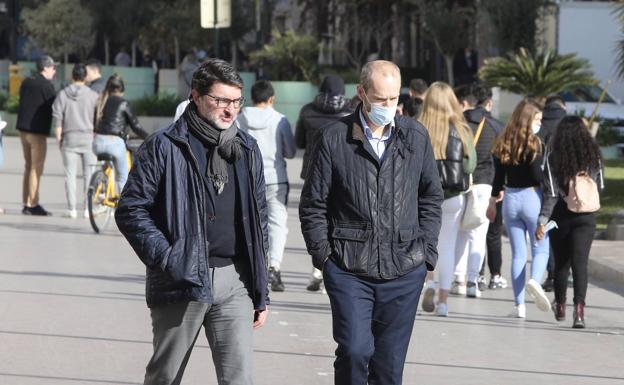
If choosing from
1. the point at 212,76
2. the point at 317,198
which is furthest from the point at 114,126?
the point at 212,76

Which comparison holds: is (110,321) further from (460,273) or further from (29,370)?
(460,273)

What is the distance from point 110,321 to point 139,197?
Result: 478cm

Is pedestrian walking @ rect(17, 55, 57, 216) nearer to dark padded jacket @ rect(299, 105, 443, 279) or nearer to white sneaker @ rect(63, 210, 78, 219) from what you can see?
white sneaker @ rect(63, 210, 78, 219)

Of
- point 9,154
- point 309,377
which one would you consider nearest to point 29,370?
point 309,377

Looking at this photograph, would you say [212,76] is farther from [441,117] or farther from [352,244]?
[441,117]

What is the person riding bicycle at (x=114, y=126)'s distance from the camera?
16.5 m

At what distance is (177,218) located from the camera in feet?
18.2

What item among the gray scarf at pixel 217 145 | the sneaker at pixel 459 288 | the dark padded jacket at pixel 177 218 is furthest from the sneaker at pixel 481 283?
the gray scarf at pixel 217 145

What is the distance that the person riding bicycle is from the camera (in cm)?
1645

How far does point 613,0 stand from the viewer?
22.9m

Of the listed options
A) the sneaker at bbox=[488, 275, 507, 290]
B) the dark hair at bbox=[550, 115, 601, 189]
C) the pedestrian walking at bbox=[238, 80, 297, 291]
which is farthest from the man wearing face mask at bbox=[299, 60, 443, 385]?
the sneaker at bbox=[488, 275, 507, 290]

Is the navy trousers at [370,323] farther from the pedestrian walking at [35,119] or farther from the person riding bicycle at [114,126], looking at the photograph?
the pedestrian walking at [35,119]

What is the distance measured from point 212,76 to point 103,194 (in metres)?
11.0

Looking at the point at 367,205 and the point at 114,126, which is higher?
the point at 367,205
